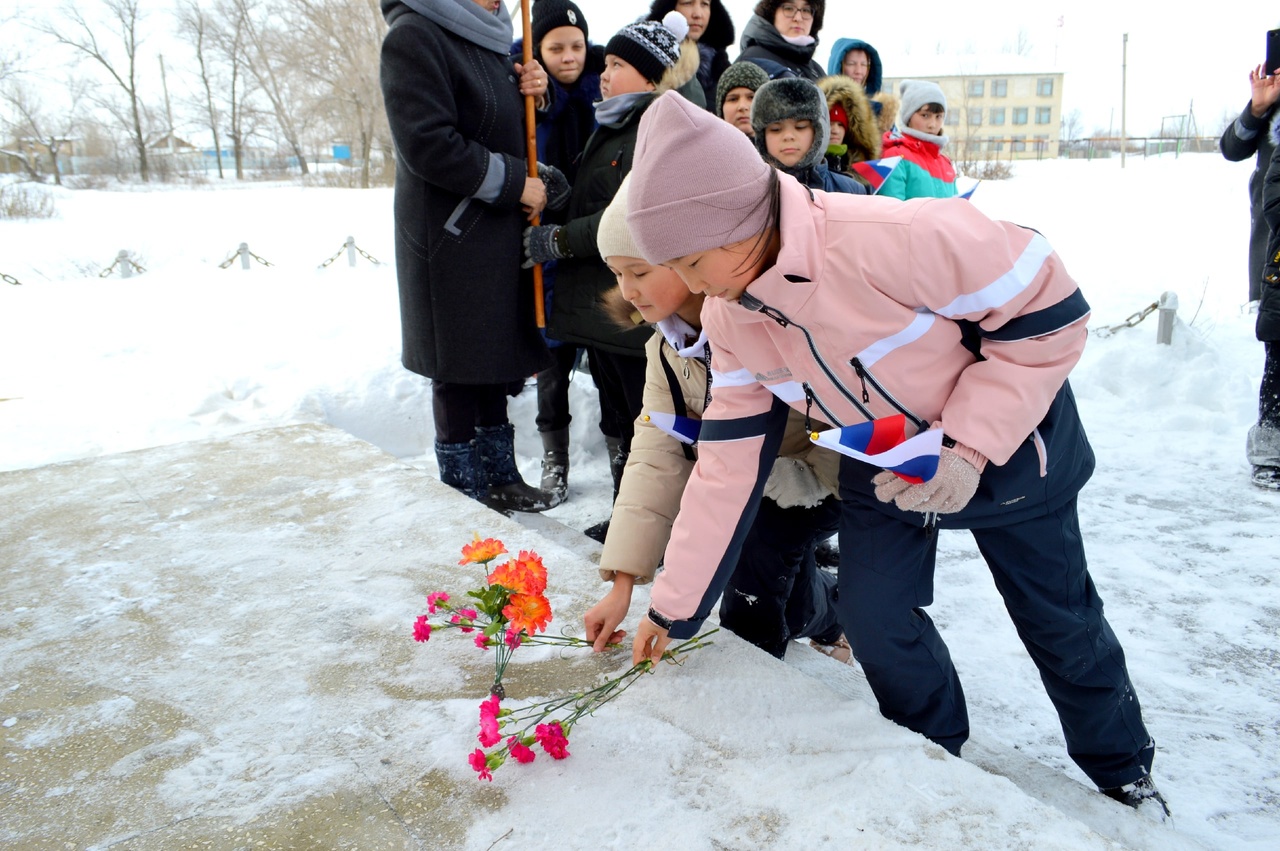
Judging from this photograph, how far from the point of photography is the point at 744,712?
5.41ft

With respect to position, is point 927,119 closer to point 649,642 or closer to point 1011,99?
point 649,642

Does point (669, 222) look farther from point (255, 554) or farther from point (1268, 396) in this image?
point (1268, 396)

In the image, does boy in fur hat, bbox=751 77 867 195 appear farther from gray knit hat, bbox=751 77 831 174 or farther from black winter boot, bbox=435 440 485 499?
black winter boot, bbox=435 440 485 499

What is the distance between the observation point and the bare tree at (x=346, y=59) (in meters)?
24.6

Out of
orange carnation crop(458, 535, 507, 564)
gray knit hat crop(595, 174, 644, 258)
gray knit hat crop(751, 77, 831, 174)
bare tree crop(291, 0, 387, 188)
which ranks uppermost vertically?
bare tree crop(291, 0, 387, 188)

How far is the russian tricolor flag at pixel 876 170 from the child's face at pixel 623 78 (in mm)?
1305

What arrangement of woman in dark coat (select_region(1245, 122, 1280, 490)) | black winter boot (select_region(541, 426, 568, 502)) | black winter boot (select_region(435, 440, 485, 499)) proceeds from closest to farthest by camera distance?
black winter boot (select_region(435, 440, 485, 499))
woman in dark coat (select_region(1245, 122, 1280, 490))
black winter boot (select_region(541, 426, 568, 502))

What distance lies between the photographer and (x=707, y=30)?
175 inches

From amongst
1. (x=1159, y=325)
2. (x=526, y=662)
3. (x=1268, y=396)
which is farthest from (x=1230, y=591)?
(x=1159, y=325)

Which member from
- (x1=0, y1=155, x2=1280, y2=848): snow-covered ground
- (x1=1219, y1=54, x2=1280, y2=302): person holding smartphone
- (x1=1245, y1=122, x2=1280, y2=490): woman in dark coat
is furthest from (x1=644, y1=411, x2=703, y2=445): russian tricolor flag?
(x1=1219, y1=54, x2=1280, y2=302): person holding smartphone

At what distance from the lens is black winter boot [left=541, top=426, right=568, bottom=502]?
13.1 ft

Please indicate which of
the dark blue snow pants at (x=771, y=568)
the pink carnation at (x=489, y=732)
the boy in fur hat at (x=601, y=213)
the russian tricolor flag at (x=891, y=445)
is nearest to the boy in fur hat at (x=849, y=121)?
the boy in fur hat at (x=601, y=213)

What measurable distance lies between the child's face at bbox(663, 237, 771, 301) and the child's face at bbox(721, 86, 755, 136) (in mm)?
2198

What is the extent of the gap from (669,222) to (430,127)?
1.83 m
